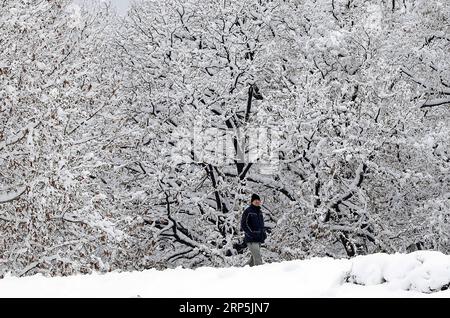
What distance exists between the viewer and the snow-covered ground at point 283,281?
737 centimetres

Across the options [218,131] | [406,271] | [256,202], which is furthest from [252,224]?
[218,131]

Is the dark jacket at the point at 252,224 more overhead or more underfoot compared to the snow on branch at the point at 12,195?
more underfoot

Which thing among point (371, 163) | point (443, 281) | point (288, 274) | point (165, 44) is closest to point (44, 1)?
point (165, 44)

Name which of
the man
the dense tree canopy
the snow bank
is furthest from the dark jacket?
the dense tree canopy

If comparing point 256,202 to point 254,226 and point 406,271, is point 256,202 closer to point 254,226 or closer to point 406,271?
point 254,226

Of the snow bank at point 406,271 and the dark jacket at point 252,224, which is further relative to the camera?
the dark jacket at point 252,224

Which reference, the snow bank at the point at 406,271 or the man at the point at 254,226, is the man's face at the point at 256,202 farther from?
the snow bank at the point at 406,271

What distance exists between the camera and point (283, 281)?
8273 mm

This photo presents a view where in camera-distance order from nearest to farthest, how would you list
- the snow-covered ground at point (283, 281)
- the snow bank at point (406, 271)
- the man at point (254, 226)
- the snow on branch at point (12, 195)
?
the snow bank at point (406, 271) → the snow-covered ground at point (283, 281) → the man at point (254, 226) → the snow on branch at point (12, 195)

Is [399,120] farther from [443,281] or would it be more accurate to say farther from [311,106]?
[443,281]

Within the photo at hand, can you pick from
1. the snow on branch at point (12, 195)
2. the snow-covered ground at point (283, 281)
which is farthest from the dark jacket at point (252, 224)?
the snow on branch at point (12, 195)

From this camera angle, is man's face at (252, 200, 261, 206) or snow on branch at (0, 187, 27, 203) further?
snow on branch at (0, 187, 27, 203)

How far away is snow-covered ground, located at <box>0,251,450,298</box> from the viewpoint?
737 centimetres

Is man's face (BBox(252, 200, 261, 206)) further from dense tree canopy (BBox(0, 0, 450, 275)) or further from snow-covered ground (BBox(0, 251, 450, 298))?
dense tree canopy (BBox(0, 0, 450, 275))
